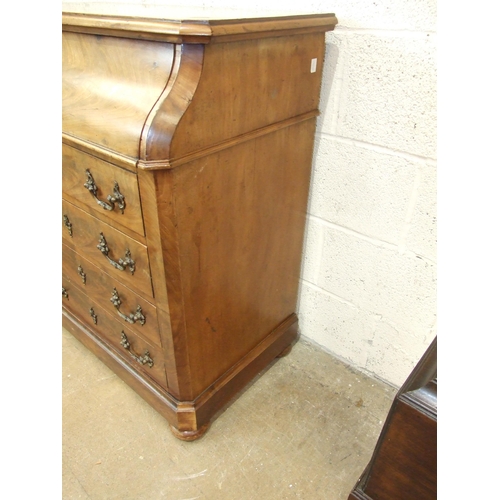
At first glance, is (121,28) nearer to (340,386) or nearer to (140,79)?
(140,79)

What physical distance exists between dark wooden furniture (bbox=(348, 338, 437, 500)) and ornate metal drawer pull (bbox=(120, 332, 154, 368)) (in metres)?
0.65

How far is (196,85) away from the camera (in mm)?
783

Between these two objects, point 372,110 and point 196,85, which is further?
point 372,110

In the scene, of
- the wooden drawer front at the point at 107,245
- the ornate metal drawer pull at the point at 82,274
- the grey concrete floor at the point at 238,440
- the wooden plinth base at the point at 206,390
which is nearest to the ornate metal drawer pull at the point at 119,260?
the wooden drawer front at the point at 107,245

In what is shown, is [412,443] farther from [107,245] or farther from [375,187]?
Answer: [107,245]

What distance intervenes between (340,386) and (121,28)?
1257 mm

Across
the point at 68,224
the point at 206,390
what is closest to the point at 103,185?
the point at 68,224

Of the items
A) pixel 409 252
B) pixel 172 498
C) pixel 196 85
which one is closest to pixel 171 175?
pixel 196 85

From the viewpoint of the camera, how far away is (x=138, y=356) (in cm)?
125

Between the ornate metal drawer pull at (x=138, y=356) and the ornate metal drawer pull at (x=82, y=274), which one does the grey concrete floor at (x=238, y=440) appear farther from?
the ornate metal drawer pull at (x=82, y=274)

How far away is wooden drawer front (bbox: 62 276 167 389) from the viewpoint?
3.95 ft

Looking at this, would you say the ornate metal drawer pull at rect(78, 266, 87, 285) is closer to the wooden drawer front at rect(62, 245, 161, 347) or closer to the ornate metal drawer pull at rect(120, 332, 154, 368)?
the wooden drawer front at rect(62, 245, 161, 347)

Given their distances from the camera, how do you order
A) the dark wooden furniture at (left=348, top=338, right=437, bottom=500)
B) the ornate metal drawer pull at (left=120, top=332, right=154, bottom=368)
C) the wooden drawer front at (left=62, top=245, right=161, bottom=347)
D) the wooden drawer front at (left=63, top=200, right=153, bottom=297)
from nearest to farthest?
the dark wooden furniture at (left=348, top=338, right=437, bottom=500)
the wooden drawer front at (left=63, top=200, right=153, bottom=297)
the wooden drawer front at (left=62, top=245, right=161, bottom=347)
the ornate metal drawer pull at (left=120, top=332, right=154, bottom=368)

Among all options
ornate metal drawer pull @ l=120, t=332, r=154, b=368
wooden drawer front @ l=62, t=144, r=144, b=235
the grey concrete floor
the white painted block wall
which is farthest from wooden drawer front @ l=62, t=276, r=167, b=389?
the white painted block wall
